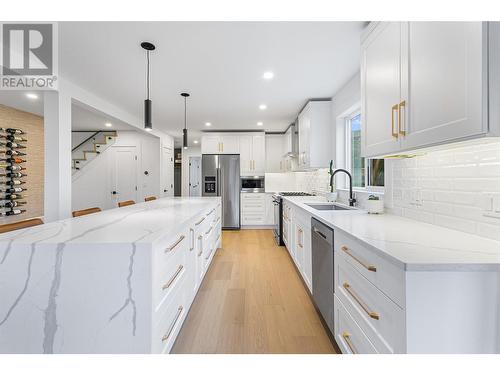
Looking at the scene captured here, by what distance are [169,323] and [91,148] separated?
6832 millimetres

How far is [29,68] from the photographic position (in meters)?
2.80

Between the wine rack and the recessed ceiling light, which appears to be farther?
the wine rack

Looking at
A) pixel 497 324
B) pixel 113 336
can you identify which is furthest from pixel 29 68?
pixel 497 324

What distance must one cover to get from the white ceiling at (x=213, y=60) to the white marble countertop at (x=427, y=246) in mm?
1681

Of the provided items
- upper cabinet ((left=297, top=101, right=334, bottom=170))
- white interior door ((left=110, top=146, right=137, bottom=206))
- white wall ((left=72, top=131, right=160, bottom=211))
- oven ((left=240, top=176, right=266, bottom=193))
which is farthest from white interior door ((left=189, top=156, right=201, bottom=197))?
upper cabinet ((left=297, top=101, right=334, bottom=170))

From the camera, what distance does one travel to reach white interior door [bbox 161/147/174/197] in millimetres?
6949

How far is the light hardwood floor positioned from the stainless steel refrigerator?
8.17 ft

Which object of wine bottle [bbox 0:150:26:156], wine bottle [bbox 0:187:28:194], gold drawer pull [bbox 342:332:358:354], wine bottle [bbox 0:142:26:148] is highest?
wine bottle [bbox 0:142:26:148]

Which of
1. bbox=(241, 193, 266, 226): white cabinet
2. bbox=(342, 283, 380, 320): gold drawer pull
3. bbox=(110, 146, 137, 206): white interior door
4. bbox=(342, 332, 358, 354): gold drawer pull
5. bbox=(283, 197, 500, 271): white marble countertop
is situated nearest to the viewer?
bbox=(283, 197, 500, 271): white marble countertop

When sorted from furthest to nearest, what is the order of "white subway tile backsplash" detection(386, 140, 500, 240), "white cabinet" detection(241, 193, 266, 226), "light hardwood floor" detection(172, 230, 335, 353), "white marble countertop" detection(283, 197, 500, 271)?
"white cabinet" detection(241, 193, 266, 226) < "light hardwood floor" detection(172, 230, 335, 353) < "white subway tile backsplash" detection(386, 140, 500, 240) < "white marble countertop" detection(283, 197, 500, 271)

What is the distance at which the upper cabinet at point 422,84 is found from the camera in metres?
1.04

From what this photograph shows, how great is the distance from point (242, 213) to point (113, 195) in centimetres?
347

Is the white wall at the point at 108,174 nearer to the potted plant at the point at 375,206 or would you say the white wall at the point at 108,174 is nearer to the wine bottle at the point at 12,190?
the wine bottle at the point at 12,190

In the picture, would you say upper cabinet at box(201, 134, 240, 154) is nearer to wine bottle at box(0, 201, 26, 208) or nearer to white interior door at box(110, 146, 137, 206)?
white interior door at box(110, 146, 137, 206)
